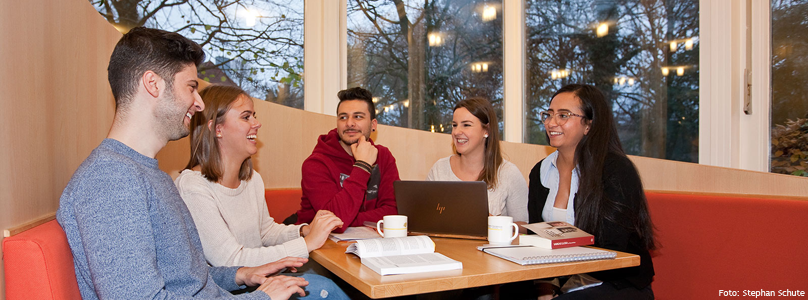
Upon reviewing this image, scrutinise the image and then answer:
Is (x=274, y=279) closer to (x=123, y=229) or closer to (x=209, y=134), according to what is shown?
(x=123, y=229)

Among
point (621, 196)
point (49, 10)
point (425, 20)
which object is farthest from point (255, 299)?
point (425, 20)

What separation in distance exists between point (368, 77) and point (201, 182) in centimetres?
207

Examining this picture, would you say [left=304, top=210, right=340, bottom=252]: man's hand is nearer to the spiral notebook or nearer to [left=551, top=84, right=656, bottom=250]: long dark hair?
the spiral notebook

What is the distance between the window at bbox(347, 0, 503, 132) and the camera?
366cm

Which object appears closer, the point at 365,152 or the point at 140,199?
the point at 140,199

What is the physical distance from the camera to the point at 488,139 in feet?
8.62

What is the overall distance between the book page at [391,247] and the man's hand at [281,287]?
0.19 m

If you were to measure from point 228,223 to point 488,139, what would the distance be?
4.67 ft

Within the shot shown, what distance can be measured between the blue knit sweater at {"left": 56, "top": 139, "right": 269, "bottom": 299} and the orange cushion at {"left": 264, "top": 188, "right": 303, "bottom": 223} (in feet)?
5.74

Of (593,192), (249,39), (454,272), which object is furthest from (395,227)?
(249,39)

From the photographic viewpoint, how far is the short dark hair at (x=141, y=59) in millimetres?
1127

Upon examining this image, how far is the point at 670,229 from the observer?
2148mm

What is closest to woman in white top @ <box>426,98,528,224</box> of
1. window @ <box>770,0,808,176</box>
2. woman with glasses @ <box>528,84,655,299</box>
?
woman with glasses @ <box>528,84,655,299</box>

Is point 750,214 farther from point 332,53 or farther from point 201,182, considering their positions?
point 332,53
